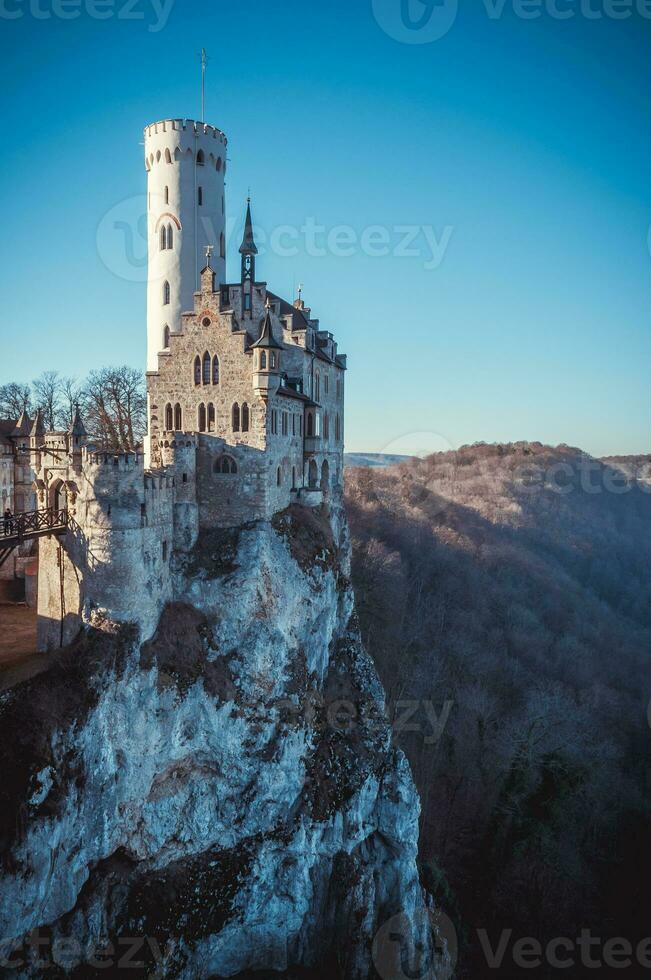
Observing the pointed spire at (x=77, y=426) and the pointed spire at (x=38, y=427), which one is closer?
the pointed spire at (x=77, y=426)

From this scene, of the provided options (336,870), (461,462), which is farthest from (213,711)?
(461,462)

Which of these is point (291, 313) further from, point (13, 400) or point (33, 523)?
point (13, 400)

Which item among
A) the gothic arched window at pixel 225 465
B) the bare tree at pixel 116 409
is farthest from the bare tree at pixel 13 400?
the gothic arched window at pixel 225 465

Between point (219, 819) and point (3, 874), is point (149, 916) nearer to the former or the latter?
point (219, 819)

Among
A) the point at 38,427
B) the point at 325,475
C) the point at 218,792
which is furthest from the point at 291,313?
the point at 218,792

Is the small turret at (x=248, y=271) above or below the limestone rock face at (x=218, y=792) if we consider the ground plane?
above

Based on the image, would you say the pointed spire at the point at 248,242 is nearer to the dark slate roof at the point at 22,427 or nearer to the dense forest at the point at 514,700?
the dark slate roof at the point at 22,427

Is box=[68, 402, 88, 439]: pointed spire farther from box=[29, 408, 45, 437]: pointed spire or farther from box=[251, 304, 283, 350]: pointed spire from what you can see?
box=[29, 408, 45, 437]: pointed spire
